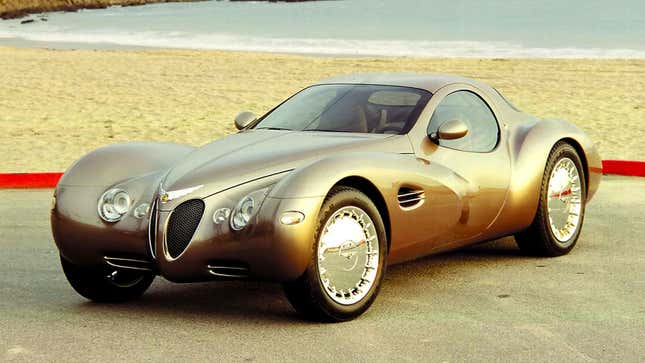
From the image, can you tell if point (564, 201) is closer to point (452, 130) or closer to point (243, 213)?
point (452, 130)

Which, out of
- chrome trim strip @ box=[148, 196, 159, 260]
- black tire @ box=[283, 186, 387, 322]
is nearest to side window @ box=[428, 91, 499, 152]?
black tire @ box=[283, 186, 387, 322]

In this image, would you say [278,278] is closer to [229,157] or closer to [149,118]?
[229,157]

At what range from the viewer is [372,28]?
8144 centimetres

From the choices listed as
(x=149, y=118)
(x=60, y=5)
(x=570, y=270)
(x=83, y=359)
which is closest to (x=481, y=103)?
(x=570, y=270)

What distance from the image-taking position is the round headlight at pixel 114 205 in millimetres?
7441

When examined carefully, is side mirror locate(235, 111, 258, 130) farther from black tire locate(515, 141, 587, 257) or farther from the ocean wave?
the ocean wave

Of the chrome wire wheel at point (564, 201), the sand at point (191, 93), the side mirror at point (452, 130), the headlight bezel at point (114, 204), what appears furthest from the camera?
the sand at point (191, 93)

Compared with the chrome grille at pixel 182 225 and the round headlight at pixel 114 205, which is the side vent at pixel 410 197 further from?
the round headlight at pixel 114 205

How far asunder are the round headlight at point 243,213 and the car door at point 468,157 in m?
1.36

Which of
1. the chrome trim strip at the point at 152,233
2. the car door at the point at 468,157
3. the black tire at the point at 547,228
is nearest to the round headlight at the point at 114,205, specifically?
the chrome trim strip at the point at 152,233

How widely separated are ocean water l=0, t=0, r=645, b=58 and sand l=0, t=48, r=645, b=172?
676 inches

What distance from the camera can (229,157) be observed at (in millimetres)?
7535

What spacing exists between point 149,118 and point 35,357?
16129mm

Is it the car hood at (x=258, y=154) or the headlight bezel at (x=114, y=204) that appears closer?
the car hood at (x=258, y=154)
